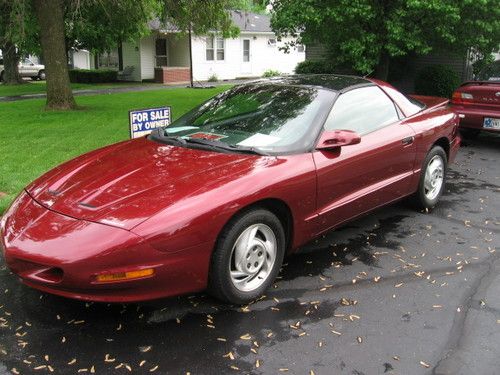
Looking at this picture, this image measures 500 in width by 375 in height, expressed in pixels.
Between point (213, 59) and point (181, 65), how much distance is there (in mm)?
1997

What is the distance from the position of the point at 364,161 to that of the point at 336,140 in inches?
19.6

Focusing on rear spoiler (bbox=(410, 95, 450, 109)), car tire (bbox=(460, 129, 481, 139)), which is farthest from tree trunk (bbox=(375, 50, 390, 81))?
rear spoiler (bbox=(410, 95, 450, 109))

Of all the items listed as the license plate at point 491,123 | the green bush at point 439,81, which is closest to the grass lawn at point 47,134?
the license plate at point 491,123

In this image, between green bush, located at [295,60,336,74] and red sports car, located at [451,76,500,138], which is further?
green bush, located at [295,60,336,74]

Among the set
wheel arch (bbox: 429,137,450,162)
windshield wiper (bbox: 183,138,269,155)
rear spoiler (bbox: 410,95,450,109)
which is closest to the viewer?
windshield wiper (bbox: 183,138,269,155)

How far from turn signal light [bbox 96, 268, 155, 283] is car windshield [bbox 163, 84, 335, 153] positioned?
1.31 meters

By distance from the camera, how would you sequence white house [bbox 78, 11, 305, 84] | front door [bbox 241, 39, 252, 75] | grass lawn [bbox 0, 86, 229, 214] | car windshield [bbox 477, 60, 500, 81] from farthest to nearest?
front door [bbox 241, 39, 252, 75]
white house [bbox 78, 11, 305, 84]
car windshield [bbox 477, 60, 500, 81]
grass lawn [bbox 0, 86, 229, 214]

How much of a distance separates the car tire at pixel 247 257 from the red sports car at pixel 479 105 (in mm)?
6248

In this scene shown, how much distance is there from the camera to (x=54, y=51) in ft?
42.9

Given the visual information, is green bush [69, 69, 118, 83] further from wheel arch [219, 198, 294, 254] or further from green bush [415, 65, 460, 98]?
wheel arch [219, 198, 294, 254]

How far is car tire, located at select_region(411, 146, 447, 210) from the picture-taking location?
5.26m

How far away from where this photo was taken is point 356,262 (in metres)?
4.21

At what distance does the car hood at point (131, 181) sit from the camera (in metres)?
3.08

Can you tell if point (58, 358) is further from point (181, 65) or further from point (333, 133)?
point (181, 65)
